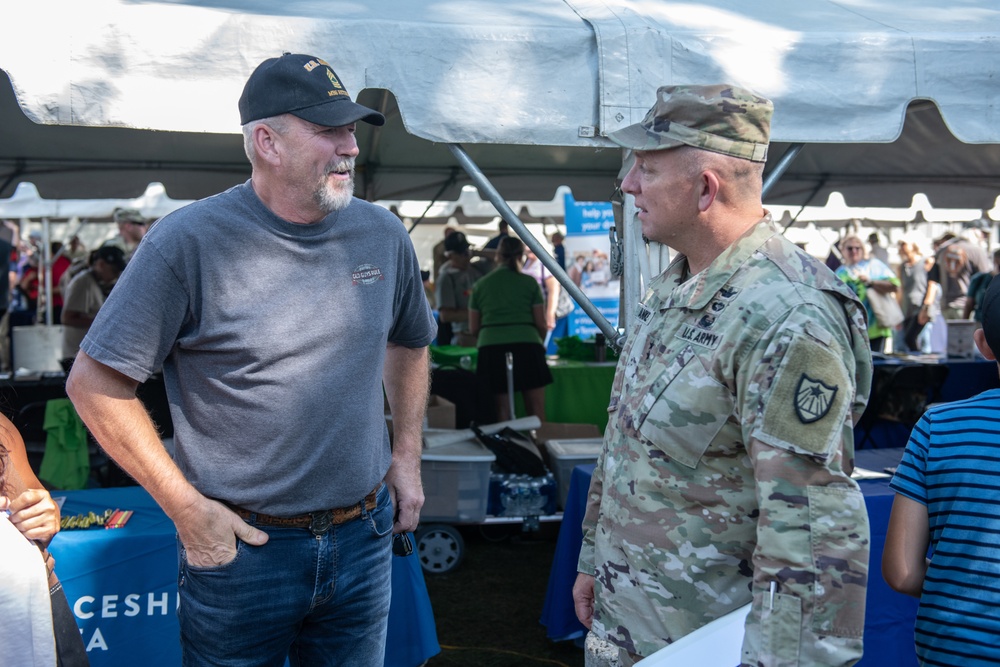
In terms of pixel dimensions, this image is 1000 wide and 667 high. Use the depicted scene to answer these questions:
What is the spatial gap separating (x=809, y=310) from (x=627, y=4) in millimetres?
2924

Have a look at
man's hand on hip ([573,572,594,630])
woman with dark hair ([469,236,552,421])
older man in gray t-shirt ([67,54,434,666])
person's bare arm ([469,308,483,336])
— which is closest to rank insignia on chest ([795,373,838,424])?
man's hand on hip ([573,572,594,630])

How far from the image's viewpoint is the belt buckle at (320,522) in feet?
6.32

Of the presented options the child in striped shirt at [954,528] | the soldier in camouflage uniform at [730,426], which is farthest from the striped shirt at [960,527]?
the soldier in camouflage uniform at [730,426]

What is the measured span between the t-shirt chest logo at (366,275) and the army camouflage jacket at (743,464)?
586mm

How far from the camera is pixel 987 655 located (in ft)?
5.84

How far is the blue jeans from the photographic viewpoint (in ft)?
6.15

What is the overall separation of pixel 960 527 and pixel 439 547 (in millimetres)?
3451

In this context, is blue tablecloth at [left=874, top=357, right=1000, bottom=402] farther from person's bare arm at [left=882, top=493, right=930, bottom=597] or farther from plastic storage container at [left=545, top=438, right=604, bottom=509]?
person's bare arm at [left=882, top=493, right=930, bottom=597]

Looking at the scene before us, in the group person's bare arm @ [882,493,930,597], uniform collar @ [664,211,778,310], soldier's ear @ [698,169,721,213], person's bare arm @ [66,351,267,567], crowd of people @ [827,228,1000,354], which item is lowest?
crowd of people @ [827,228,1000,354]

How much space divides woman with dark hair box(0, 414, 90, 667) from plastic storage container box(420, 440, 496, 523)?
2799 millimetres

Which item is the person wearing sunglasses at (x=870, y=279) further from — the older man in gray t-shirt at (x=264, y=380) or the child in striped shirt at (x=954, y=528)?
the older man in gray t-shirt at (x=264, y=380)

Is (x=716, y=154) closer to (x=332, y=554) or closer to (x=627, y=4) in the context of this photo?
(x=332, y=554)

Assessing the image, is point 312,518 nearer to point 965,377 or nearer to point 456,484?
point 456,484

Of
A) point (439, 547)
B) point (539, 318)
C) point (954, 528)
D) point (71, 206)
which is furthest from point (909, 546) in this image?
point (71, 206)
